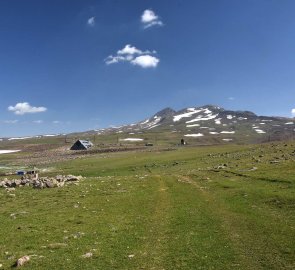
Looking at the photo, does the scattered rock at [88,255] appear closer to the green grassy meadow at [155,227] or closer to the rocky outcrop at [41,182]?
the green grassy meadow at [155,227]

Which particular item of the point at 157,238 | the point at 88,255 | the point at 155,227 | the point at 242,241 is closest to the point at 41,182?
the point at 155,227

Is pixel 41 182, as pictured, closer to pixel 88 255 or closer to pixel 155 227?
pixel 155 227

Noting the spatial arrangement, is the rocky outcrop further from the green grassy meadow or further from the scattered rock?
the scattered rock

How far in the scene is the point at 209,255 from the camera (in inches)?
825

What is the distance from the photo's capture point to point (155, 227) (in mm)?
28047

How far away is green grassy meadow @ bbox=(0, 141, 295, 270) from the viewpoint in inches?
811

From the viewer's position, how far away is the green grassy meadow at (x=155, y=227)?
20595 mm

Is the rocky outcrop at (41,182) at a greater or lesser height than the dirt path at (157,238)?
greater

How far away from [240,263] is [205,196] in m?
22.6

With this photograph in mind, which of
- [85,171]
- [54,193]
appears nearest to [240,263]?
[54,193]

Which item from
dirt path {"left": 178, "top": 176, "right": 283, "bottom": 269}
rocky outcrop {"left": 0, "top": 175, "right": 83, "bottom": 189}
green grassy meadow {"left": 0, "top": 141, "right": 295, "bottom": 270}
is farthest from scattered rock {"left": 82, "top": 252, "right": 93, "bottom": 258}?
rocky outcrop {"left": 0, "top": 175, "right": 83, "bottom": 189}

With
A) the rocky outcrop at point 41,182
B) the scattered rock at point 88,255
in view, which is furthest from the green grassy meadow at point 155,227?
the rocky outcrop at point 41,182

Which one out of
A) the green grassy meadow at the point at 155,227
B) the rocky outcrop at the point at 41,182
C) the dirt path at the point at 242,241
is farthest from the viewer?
the rocky outcrop at the point at 41,182

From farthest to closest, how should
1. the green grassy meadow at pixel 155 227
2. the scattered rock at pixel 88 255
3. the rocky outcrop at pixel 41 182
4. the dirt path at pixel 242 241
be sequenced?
the rocky outcrop at pixel 41 182, the scattered rock at pixel 88 255, the green grassy meadow at pixel 155 227, the dirt path at pixel 242 241
